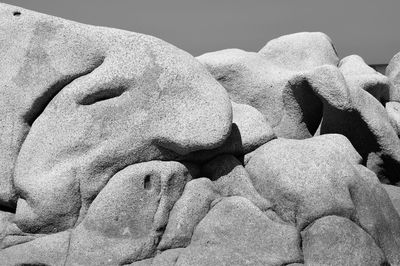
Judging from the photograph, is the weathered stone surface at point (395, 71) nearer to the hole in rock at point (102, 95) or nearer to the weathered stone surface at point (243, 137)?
the weathered stone surface at point (243, 137)

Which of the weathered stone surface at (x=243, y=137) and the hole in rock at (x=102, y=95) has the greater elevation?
the hole in rock at (x=102, y=95)

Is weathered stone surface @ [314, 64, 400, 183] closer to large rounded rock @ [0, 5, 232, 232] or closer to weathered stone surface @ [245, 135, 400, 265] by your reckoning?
weathered stone surface @ [245, 135, 400, 265]

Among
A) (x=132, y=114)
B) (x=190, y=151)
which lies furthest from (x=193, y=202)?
(x=132, y=114)

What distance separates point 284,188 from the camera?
25.0 feet

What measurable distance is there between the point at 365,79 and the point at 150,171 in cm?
466

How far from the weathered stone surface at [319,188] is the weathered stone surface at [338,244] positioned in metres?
0.18

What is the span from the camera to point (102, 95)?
7.87 m

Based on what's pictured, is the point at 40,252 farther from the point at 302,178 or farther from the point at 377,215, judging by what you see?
the point at 377,215

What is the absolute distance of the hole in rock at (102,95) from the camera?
7.83 meters

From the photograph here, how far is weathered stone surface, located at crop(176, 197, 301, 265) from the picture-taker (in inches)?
270

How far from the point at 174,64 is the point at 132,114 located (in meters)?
0.77

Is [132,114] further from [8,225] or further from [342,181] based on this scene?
[342,181]

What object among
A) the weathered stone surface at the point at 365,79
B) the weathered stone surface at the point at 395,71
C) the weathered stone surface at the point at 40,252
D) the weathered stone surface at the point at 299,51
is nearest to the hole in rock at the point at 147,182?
the weathered stone surface at the point at 40,252

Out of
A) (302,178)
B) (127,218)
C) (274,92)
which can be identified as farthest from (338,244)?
(274,92)
